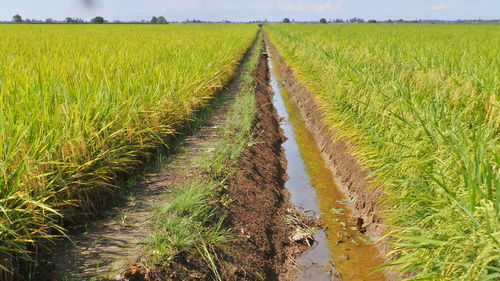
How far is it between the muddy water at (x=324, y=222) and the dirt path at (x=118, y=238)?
1.13 metres

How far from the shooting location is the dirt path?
81.7 inches

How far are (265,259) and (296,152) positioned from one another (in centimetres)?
288

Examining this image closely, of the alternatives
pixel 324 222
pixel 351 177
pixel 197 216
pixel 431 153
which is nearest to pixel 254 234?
pixel 197 216

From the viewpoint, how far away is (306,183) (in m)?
4.56

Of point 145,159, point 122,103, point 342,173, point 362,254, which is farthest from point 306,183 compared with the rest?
point 122,103

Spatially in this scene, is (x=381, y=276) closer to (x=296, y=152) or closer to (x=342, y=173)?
(x=342, y=173)

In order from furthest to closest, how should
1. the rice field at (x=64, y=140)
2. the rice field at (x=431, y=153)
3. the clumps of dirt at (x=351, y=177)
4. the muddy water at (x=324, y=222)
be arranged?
1. the clumps of dirt at (x=351, y=177)
2. the muddy water at (x=324, y=222)
3. the rice field at (x=64, y=140)
4. the rice field at (x=431, y=153)

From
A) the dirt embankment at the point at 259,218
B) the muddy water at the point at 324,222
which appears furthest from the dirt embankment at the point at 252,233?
the muddy water at the point at 324,222

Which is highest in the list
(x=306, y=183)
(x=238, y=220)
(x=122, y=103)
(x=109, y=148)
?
(x=122, y=103)

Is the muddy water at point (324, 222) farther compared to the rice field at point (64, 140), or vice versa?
the muddy water at point (324, 222)

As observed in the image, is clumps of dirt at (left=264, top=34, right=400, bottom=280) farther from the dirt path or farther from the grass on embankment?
the dirt path

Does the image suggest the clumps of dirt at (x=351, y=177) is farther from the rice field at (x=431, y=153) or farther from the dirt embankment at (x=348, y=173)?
the rice field at (x=431, y=153)

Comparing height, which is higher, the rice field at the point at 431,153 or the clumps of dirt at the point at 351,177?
the rice field at the point at 431,153

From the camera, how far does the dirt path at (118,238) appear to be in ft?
6.81
